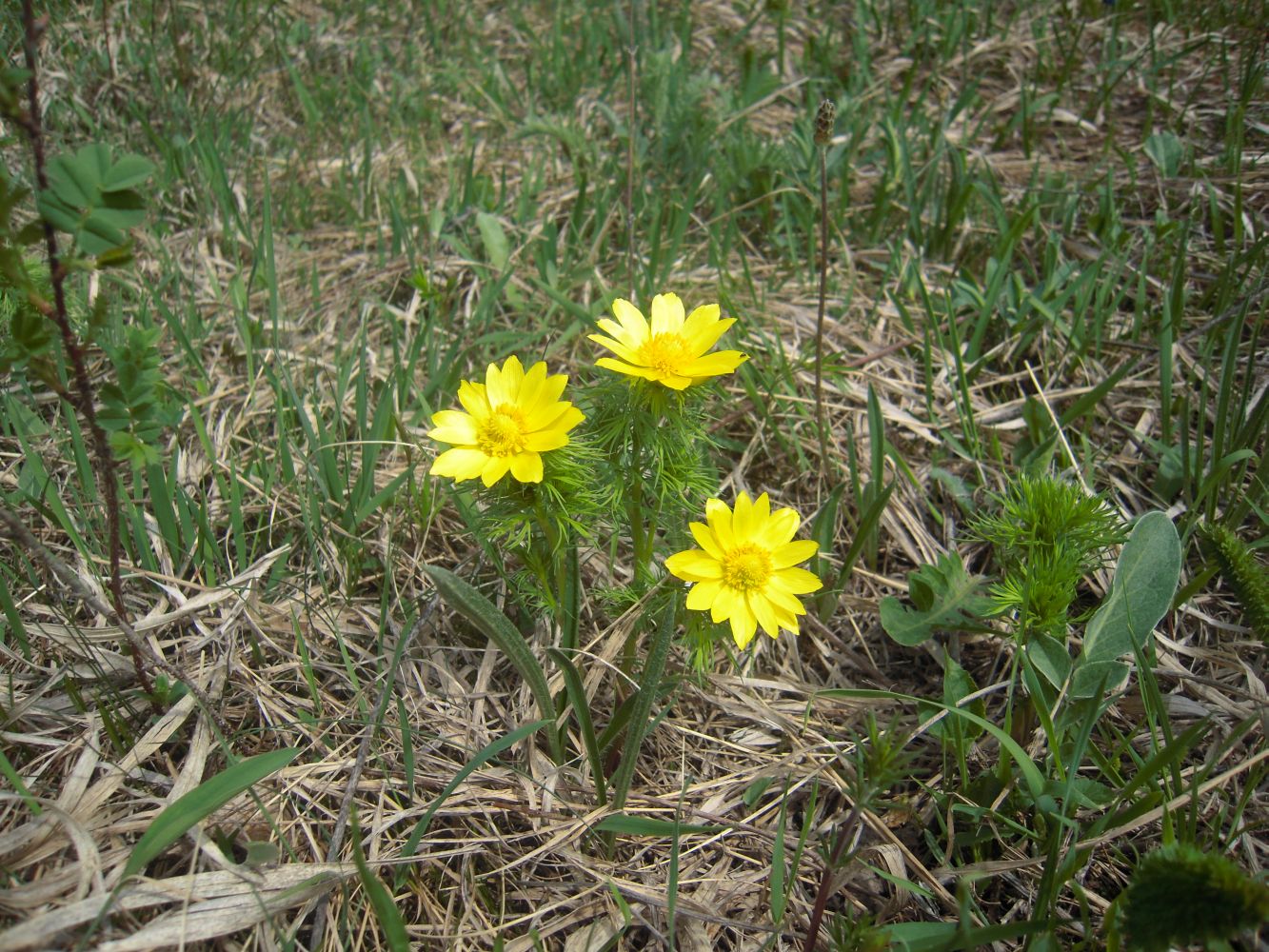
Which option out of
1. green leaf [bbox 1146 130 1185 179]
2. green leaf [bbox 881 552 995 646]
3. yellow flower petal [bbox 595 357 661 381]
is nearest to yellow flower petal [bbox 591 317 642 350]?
yellow flower petal [bbox 595 357 661 381]

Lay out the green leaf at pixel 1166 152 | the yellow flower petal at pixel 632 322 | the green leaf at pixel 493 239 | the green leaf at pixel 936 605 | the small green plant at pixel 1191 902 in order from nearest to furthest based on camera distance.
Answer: the small green plant at pixel 1191 902 → the yellow flower petal at pixel 632 322 → the green leaf at pixel 936 605 → the green leaf at pixel 493 239 → the green leaf at pixel 1166 152

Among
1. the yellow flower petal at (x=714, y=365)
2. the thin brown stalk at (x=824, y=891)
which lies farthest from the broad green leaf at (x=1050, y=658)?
the yellow flower petal at (x=714, y=365)

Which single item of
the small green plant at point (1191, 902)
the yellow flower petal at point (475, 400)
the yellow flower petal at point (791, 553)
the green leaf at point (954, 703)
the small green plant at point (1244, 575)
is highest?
the yellow flower petal at point (475, 400)

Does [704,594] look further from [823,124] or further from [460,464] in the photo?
[823,124]

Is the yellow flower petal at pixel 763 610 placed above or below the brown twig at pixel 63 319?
below

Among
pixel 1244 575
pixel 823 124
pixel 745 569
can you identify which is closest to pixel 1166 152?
pixel 1244 575

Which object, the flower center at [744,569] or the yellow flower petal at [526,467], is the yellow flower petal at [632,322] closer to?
the yellow flower petal at [526,467]

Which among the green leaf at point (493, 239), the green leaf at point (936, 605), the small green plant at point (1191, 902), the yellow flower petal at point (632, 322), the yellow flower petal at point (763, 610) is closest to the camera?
the small green plant at point (1191, 902)
